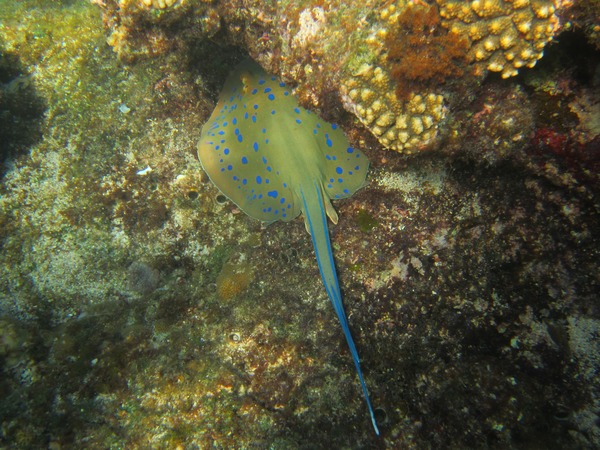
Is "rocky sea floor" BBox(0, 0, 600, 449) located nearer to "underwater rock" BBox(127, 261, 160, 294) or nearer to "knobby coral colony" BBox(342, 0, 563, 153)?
"underwater rock" BBox(127, 261, 160, 294)

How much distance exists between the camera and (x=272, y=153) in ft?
14.2

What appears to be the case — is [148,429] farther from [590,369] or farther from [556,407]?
[590,369]

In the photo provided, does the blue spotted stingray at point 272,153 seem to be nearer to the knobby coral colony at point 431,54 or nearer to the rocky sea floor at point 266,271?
the rocky sea floor at point 266,271

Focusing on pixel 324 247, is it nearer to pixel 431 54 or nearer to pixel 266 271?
pixel 266 271

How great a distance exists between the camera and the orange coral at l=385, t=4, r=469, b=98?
104 inches

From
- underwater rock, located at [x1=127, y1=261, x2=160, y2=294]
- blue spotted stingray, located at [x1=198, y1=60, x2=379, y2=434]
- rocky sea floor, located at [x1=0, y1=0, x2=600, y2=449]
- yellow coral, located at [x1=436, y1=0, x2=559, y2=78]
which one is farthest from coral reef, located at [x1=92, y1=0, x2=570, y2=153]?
underwater rock, located at [x1=127, y1=261, x2=160, y2=294]

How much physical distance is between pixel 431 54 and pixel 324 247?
7.05 feet

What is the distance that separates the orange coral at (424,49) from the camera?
2.65 meters

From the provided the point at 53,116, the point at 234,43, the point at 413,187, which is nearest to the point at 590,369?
the point at 413,187

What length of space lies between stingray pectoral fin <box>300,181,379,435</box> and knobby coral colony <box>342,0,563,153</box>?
3.95 feet

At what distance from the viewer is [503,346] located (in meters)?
3.15

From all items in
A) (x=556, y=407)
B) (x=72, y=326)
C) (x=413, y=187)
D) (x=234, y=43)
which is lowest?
(x=556, y=407)

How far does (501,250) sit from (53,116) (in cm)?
659

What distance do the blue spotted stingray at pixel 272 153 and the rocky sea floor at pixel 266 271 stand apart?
0.99 ft
